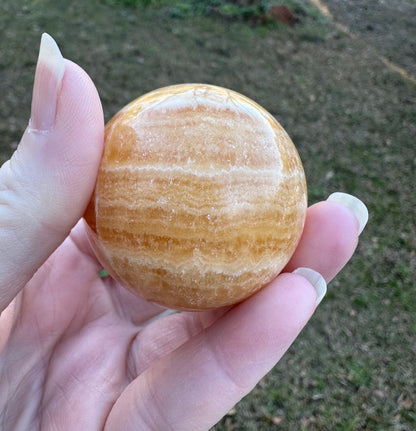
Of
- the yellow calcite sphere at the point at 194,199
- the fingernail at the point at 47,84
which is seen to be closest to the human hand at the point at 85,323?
the fingernail at the point at 47,84

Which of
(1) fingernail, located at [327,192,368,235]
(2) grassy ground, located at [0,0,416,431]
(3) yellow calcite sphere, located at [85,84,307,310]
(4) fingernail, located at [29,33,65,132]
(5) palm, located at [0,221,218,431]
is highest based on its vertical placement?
(4) fingernail, located at [29,33,65,132]

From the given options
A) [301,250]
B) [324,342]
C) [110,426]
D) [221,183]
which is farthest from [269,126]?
[324,342]

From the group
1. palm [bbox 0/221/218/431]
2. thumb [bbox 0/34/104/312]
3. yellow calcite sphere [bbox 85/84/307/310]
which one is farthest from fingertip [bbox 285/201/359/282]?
thumb [bbox 0/34/104/312]

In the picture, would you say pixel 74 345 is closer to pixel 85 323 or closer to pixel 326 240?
pixel 85 323

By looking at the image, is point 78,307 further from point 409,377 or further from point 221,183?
point 409,377

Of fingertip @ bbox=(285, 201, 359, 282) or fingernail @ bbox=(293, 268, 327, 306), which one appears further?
fingertip @ bbox=(285, 201, 359, 282)

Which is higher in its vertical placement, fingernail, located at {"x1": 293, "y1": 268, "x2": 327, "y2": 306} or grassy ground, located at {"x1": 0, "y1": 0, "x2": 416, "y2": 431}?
fingernail, located at {"x1": 293, "y1": 268, "x2": 327, "y2": 306}

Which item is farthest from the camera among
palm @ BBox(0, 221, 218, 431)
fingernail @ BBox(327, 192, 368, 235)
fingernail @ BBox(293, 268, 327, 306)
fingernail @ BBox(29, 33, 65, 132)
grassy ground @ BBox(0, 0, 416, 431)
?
grassy ground @ BBox(0, 0, 416, 431)

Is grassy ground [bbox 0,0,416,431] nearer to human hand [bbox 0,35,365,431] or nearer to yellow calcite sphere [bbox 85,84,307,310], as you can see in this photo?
human hand [bbox 0,35,365,431]
